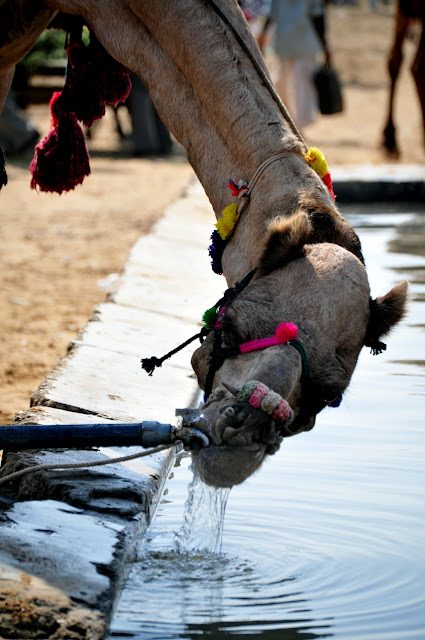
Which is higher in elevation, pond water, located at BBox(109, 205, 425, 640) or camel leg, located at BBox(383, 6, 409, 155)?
camel leg, located at BBox(383, 6, 409, 155)

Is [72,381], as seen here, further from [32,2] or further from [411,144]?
[411,144]

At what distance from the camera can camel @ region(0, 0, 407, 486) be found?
2.52 meters

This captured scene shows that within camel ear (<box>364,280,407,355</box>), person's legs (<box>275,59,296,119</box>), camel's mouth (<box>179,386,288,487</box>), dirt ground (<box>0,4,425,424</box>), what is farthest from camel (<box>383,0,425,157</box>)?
camel's mouth (<box>179,386,288,487</box>)

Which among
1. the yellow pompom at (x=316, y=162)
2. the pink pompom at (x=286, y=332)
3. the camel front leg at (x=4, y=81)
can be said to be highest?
the camel front leg at (x=4, y=81)

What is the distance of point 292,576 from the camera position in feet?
9.87

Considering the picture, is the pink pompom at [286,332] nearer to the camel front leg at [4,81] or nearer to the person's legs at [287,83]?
the camel front leg at [4,81]

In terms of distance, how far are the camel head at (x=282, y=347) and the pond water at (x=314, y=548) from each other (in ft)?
1.49

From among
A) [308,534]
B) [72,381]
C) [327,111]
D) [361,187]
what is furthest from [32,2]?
[327,111]

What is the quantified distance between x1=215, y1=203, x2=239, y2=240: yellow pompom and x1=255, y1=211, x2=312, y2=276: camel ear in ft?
1.35

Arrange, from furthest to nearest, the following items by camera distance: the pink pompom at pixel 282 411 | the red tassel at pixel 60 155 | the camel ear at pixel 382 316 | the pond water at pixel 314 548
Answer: the red tassel at pixel 60 155 < the camel ear at pixel 382 316 < the pond water at pixel 314 548 < the pink pompom at pixel 282 411

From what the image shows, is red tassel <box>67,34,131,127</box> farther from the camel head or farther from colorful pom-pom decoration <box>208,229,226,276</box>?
the camel head

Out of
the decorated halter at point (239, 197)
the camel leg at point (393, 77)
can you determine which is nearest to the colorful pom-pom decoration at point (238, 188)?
the decorated halter at point (239, 197)

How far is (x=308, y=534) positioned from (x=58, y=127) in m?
2.09

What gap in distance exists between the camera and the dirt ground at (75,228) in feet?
19.5
